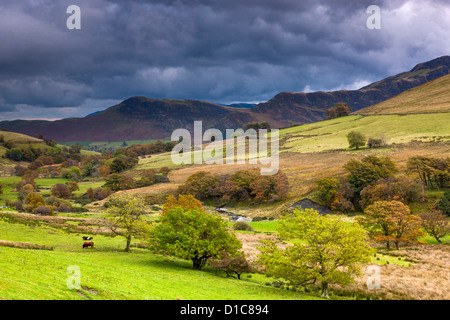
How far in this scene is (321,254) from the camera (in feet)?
91.9

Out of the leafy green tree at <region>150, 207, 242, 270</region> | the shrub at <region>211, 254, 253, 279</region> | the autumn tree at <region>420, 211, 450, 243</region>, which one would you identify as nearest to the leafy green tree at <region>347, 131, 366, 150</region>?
the autumn tree at <region>420, 211, 450, 243</region>

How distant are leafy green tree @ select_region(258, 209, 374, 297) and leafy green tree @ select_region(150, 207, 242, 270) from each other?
6738mm

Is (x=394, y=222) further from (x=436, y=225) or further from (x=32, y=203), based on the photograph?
(x=32, y=203)

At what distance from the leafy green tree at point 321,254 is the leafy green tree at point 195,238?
674 centimetres

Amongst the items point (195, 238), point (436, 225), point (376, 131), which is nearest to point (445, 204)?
point (436, 225)

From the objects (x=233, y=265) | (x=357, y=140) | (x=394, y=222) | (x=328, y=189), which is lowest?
(x=233, y=265)

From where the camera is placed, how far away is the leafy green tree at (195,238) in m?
34.2

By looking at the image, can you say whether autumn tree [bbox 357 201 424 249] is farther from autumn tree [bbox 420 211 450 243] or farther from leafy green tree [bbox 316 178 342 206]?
leafy green tree [bbox 316 178 342 206]

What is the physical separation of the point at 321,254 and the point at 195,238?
561 inches

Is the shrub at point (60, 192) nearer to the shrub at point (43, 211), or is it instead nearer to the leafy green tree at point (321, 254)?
the shrub at point (43, 211)

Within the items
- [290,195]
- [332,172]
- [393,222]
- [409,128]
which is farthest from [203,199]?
[409,128]

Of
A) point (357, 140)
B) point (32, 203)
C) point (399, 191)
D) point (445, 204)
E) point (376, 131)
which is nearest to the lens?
point (445, 204)

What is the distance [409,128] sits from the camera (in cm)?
14088
